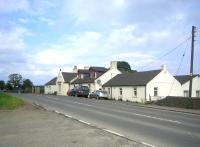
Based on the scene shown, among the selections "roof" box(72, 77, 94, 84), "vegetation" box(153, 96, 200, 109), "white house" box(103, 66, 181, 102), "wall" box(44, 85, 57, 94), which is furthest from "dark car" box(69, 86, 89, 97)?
"wall" box(44, 85, 57, 94)

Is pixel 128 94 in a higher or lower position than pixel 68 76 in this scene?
lower

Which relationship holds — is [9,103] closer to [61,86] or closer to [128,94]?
[128,94]

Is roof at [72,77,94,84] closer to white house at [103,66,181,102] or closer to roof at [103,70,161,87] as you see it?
roof at [103,70,161,87]

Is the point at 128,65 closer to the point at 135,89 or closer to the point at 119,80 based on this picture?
the point at 119,80

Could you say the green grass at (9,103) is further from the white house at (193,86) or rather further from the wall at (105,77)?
the wall at (105,77)

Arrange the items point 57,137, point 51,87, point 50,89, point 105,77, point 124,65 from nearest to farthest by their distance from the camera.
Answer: point 57,137
point 105,77
point 51,87
point 50,89
point 124,65

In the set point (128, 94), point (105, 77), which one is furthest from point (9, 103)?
point (105, 77)

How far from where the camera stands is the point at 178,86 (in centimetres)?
5306

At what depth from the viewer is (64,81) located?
277 feet

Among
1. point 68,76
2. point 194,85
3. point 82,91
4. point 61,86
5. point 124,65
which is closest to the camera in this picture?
point 194,85

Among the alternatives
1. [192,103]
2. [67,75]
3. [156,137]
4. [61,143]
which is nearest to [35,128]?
[61,143]

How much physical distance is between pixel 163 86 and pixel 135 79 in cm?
503

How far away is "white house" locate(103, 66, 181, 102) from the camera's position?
48656 mm

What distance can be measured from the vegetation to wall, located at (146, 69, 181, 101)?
24.5ft
